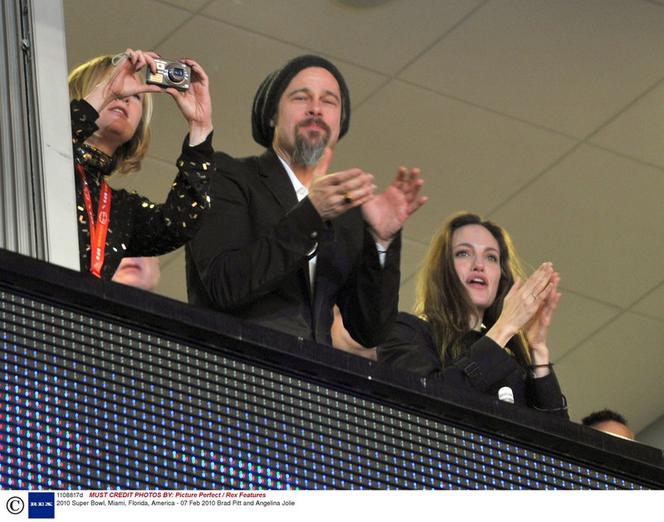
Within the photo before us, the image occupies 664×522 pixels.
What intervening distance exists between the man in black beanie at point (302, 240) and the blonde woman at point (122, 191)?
0.07 m

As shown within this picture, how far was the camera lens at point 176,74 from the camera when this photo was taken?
271cm

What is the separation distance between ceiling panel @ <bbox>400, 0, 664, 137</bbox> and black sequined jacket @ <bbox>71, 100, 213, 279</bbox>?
2.54m

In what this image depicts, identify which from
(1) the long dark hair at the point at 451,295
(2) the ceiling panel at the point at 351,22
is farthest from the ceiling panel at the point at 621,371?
(1) the long dark hair at the point at 451,295

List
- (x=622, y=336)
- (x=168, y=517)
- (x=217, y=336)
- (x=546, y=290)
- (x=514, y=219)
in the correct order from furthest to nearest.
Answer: (x=622, y=336) < (x=514, y=219) < (x=546, y=290) < (x=217, y=336) < (x=168, y=517)

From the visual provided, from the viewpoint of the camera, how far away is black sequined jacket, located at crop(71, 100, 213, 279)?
2633 mm

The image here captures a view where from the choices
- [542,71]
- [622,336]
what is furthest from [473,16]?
[622,336]

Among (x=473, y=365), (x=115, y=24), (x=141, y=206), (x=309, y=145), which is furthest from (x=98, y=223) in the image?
(x=115, y=24)

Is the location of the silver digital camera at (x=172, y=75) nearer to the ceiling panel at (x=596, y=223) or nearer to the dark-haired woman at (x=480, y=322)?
the dark-haired woman at (x=480, y=322)

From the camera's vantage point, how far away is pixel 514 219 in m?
5.97

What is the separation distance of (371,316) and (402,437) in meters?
0.91

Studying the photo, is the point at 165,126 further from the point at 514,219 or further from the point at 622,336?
the point at 622,336

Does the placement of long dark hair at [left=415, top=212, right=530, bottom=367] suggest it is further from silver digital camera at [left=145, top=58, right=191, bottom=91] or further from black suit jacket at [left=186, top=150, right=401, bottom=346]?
silver digital camera at [left=145, top=58, right=191, bottom=91]

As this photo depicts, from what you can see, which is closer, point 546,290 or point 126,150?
point 126,150

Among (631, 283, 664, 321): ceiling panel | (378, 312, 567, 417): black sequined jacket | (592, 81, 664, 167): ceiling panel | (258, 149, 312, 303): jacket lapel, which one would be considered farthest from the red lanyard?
(631, 283, 664, 321): ceiling panel
